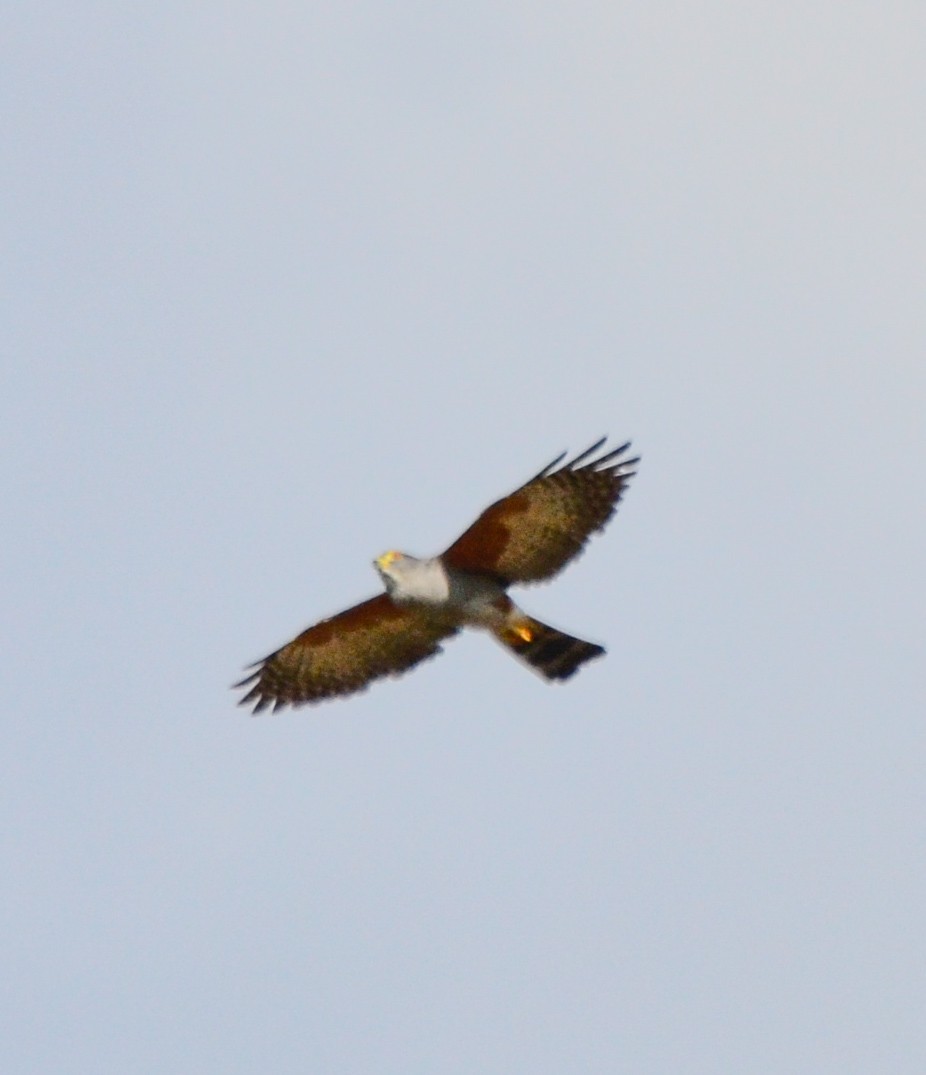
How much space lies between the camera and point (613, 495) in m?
14.7

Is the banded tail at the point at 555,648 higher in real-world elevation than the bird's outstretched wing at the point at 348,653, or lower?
lower

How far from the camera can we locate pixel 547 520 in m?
14.7

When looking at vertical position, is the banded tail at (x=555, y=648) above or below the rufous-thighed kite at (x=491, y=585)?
below

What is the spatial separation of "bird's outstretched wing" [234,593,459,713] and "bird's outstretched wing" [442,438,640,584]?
0.68 meters

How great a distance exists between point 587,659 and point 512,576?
0.82 m

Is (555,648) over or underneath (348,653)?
underneath

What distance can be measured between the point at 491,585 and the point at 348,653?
4.53 feet

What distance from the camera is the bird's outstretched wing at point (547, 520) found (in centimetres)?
1456

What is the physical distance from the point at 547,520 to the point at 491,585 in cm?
65

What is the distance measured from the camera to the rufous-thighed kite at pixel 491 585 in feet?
A: 48.1

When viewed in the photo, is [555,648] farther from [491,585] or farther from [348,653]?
[348,653]

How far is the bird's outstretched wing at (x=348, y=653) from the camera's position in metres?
15.4

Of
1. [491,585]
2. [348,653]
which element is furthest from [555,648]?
[348,653]

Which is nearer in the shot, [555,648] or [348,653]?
[555,648]
